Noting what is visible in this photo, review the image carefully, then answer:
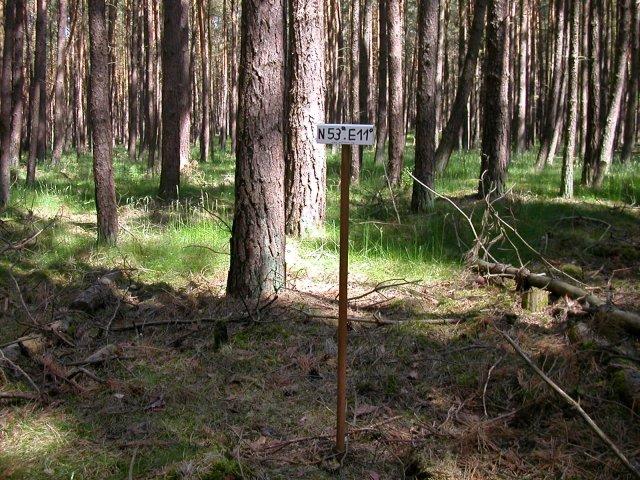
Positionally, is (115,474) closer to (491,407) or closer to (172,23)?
(491,407)

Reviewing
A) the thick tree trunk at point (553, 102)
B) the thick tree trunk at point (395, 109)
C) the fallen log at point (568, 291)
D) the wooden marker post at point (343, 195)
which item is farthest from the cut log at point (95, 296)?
the thick tree trunk at point (553, 102)

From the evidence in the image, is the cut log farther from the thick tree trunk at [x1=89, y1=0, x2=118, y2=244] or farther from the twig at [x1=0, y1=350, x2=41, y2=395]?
the thick tree trunk at [x1=89, y1=0, x2=118, y2=244]

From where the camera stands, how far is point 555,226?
802 cm

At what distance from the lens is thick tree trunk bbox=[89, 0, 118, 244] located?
7781 millimetres

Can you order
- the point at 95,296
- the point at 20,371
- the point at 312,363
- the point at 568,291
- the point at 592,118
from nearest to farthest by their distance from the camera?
the point at 20,371, the point at 312,363, the point at 568,291, the point at 95,296, the point at 592,118

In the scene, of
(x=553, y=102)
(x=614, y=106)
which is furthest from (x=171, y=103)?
(x=553, y=102)

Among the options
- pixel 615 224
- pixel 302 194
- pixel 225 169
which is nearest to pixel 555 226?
pixel 615 224

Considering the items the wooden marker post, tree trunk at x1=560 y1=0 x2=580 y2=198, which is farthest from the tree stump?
tree trunk at x1=560 y1=0 x2=580 y2=198

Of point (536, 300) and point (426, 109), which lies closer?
point (536, 300)

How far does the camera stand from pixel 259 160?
227 inches

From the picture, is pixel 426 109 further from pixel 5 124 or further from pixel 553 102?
pixel 553 102

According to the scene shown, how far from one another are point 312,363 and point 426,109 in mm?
5912

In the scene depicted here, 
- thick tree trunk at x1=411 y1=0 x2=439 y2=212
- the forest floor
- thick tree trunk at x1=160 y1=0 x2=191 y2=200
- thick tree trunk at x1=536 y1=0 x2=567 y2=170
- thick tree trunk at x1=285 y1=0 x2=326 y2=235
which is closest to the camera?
the forest floor

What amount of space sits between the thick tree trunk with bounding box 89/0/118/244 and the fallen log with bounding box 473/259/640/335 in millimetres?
4393
